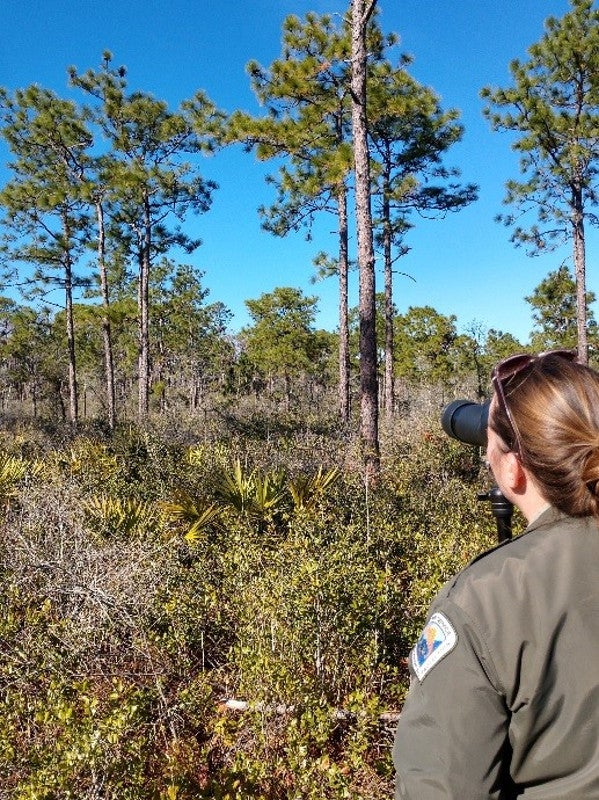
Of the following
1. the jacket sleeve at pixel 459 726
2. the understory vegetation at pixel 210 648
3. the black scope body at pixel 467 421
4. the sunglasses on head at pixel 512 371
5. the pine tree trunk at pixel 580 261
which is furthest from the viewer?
the pine tree trunk at pixel 580 261

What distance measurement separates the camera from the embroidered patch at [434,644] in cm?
90

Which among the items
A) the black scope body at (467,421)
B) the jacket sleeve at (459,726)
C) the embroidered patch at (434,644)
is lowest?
the jacket sleeve at (459,726)

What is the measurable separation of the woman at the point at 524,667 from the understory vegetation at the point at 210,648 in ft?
4.44

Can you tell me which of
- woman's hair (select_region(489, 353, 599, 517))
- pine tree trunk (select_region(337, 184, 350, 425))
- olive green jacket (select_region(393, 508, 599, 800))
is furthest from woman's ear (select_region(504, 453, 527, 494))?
pine tree trunk (select_region(337, 184, 350, 425))

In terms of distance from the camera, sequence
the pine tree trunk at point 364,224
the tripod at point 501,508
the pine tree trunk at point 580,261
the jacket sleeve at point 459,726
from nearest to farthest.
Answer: the jacket sleeve at point 459,726 → the tripod at point 501,508 → the pine tree trunk at point 364,224 → the pine tree trunk at point 580,261

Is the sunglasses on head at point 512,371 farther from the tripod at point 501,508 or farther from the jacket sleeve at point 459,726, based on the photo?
the tripod at point 501,508

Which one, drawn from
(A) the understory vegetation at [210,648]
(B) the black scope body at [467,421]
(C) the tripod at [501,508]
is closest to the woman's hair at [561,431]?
(B) the black scope body at [467,421]

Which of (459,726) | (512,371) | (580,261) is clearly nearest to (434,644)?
(459,726)

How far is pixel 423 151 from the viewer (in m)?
14.5

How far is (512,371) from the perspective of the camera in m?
1.08

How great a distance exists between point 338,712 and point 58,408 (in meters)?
30.2

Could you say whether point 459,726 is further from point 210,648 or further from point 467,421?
point 210,648

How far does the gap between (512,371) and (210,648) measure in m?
3.30

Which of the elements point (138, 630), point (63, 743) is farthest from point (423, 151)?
point (63, 743)
